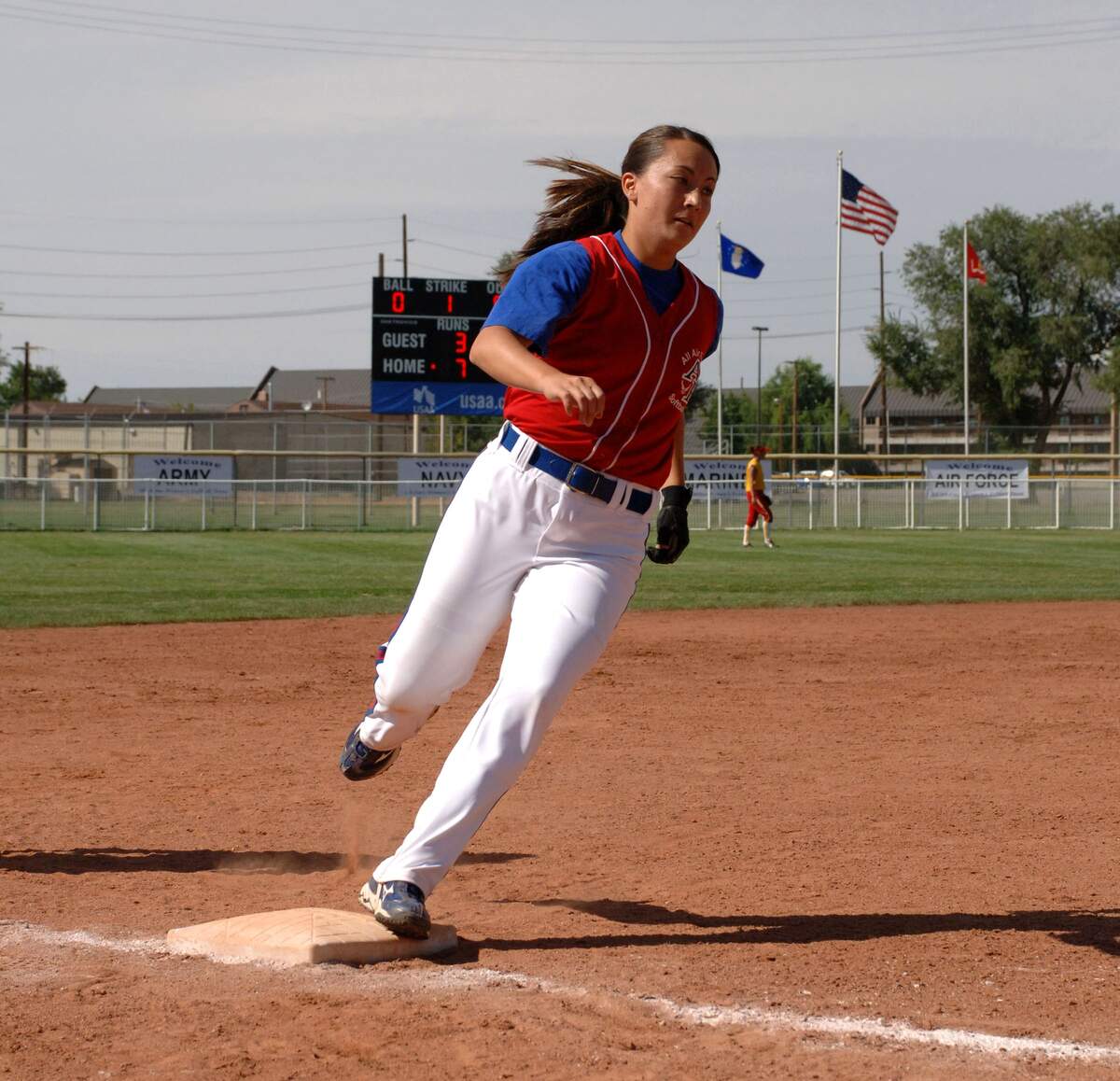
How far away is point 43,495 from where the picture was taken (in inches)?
1129

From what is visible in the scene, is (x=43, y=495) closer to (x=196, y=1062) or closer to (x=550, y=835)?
(x=550, y=835)

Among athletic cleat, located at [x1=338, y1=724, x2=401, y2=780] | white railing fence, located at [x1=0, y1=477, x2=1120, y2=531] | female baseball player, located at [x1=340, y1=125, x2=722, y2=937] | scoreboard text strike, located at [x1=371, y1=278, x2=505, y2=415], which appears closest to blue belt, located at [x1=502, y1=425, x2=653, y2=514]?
female baseball player, located at [x1=340, y1=125, x2=722, y2=937]

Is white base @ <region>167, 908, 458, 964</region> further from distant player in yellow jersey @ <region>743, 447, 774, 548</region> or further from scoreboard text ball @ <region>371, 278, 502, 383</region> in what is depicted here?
scoreboard text ball @ <region>371, 278, 502, 383</region>

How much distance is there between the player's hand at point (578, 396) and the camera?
3.22 meters

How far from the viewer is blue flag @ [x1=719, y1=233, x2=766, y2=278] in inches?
1516

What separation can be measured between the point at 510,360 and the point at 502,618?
2.36 ft

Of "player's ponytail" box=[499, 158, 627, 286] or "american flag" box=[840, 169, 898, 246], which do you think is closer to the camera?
"player's ponytail" box=[499, 158, 627, 286]

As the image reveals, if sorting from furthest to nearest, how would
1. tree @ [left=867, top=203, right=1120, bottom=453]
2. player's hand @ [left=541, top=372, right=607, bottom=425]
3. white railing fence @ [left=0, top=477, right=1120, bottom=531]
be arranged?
tree @ [left=867, top=203, right=1120, bottom=453] → white railing fence @ [left=0, top=477, right=1120, bottom=531] → player's hand @ [left=541, top=372, right=607, bottom=425]

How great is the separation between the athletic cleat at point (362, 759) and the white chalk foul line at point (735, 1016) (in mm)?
659

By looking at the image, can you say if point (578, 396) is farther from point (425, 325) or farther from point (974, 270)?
point (974, 270)

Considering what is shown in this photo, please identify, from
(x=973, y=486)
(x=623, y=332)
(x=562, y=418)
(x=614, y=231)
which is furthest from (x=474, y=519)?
(x=973, y=486)

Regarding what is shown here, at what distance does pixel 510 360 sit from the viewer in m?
3.42

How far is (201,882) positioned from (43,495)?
2593 centimetres

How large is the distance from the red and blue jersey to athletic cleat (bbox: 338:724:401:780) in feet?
3.30
